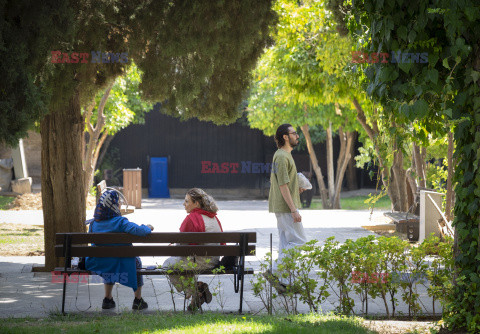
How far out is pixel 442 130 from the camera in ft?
19.6

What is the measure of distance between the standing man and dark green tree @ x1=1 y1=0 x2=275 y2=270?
212cm

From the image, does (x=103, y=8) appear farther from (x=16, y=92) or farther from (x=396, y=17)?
(x=396, y=17)

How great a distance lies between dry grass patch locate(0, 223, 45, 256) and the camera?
37.2 feet

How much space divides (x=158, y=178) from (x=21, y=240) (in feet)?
70.5

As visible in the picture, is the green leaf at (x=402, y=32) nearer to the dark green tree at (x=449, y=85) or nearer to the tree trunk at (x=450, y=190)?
the dark green tree at (x=449, y=85)

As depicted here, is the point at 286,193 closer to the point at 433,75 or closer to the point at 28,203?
the point at 433,75

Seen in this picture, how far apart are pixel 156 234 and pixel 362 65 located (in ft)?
8.95

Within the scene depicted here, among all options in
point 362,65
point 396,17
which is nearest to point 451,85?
point 396,17

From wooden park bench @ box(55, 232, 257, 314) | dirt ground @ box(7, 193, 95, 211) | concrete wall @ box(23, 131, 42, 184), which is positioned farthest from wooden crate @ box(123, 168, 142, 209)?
wooden park bench @ box(55, 232, 257, 314)

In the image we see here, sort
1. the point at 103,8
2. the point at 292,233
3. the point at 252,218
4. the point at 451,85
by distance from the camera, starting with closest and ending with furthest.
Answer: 1. the point at 451,85
2. the point at 292,233
3. the point at 103,8
4. the point at 252,218

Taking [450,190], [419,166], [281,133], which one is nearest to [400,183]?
[419,166]

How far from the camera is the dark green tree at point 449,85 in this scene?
5.04m

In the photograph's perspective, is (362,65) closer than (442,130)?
No

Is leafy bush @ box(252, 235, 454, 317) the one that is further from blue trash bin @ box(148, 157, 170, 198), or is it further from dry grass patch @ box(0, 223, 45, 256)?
blue trash bin @ box(148, 157, 170, 198)
